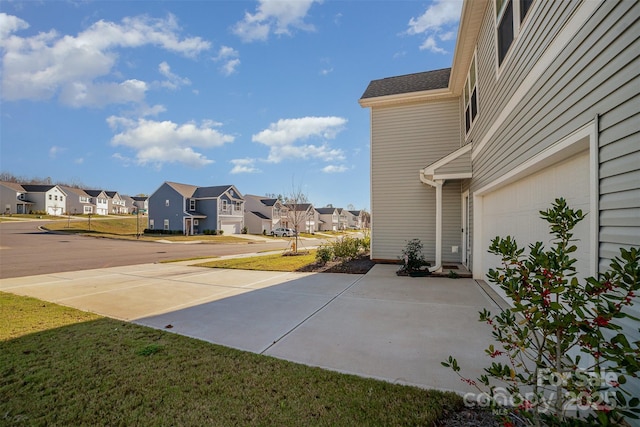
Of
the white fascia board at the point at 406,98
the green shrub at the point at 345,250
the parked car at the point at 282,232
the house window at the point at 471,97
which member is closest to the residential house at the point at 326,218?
the parked car at the point at 282,232

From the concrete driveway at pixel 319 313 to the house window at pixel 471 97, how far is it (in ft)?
14.9

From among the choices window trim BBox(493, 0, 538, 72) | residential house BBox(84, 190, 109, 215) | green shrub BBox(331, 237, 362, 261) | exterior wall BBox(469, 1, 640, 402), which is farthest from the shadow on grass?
residential house BBox(84, 190, 109, 215)

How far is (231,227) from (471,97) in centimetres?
3465

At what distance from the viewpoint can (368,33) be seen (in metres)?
9.59

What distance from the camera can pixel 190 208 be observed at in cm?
3534

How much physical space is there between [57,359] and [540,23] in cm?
689

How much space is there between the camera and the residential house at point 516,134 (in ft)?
6.70

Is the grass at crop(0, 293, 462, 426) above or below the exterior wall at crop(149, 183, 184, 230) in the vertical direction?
below

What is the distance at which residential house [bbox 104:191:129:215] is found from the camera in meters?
66.2

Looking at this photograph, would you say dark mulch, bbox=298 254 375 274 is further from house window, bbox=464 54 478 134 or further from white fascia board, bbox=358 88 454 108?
white fascia board, bbox=358 88 454 108

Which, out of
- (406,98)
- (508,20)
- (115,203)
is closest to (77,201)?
(115,203)

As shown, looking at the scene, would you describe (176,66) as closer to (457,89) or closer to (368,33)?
(368,33)

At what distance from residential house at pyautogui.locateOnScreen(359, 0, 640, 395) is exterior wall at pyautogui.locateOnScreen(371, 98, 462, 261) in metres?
0.04

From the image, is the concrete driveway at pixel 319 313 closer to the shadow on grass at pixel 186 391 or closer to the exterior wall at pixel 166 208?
the shadow on grass at pixel 186 391
